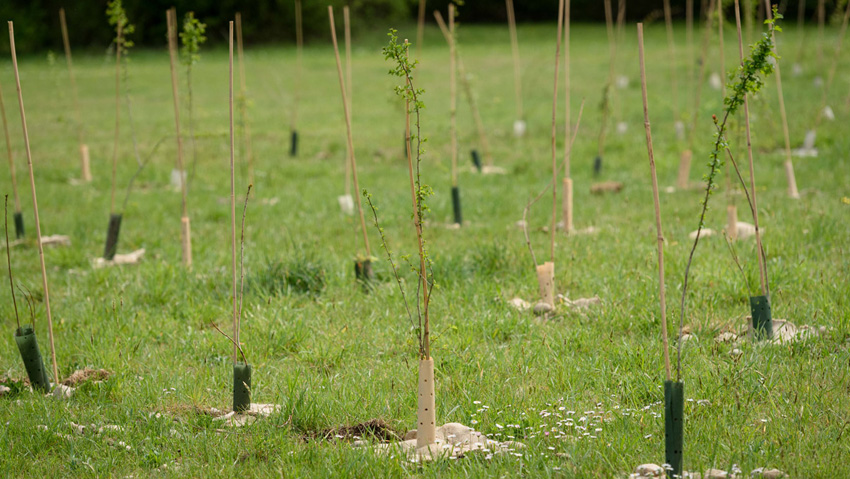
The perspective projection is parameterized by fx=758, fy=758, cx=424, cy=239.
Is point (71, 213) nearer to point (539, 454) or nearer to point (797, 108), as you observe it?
point (539, 454)

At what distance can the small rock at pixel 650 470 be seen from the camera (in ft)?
8.15

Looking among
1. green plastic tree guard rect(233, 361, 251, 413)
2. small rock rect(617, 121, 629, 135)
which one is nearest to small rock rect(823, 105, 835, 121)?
small rock rect(617, 121, 629, 135)

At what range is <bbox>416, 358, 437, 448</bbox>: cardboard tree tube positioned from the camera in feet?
9.11

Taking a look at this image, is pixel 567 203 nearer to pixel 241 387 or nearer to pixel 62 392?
pixel 241 387

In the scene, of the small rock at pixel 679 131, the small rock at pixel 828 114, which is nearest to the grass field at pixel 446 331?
the small rock at pixel 679 131

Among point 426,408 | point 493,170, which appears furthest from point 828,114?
point 426,408

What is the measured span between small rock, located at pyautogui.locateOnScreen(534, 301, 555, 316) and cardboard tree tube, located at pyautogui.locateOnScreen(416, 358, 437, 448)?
1626mm

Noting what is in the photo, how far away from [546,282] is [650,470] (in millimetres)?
1893

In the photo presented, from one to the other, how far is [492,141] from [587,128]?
1.66 meters

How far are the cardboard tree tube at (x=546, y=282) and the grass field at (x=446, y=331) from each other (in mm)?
168

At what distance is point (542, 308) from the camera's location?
4297 millimetres

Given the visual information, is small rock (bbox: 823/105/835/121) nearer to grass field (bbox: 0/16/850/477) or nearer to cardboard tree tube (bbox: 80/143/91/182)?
grass field (bbox: 0/16/850/477)

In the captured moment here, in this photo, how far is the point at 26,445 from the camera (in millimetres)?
2996

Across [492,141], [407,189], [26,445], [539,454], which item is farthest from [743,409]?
[492,141]
